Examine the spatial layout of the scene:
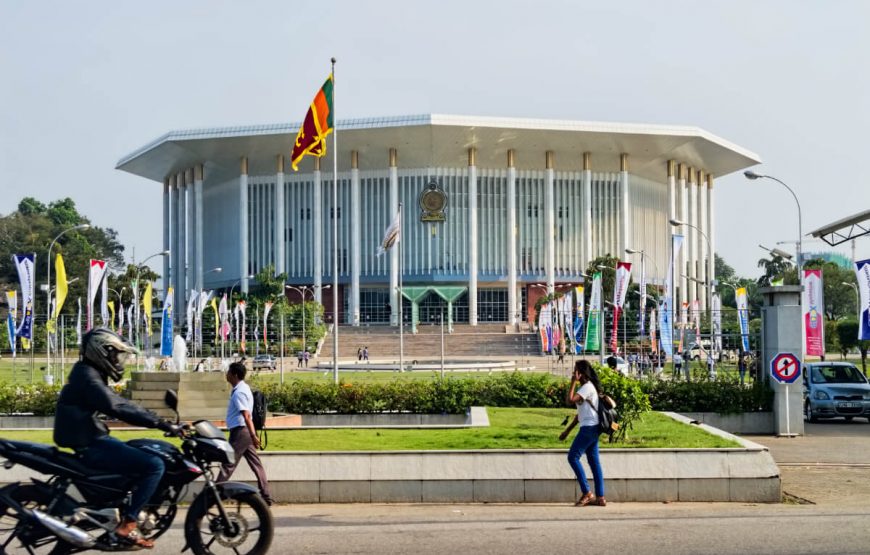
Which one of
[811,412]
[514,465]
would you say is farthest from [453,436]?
[811,412]

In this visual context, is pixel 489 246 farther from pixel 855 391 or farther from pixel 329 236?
pixel 855 391

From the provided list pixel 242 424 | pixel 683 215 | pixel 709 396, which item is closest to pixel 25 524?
pixel 242 424

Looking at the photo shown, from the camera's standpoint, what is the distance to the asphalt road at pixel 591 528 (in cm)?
949

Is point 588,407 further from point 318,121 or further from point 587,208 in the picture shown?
point 587,208

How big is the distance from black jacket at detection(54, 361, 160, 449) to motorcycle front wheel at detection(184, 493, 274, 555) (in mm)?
923

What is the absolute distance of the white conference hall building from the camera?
8481 centimetres

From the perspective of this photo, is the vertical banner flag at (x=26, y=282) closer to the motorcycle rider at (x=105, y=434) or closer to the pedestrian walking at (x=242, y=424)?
the pedestrian walking at (x=242, y=424)

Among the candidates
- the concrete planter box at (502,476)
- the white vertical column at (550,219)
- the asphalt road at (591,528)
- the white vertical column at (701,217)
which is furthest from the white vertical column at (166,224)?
the asphalt road at (591,528)

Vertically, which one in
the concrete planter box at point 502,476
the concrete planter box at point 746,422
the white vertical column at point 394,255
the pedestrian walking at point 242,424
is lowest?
the concrete planter box at point 746,422

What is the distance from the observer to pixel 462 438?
626 inches

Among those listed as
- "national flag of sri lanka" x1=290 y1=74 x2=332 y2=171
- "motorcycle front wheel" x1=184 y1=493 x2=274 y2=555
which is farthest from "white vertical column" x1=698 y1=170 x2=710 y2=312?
"motorcycle front wheel" x1=184 y1=493 x2=274 y2=555

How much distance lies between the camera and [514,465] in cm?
1304

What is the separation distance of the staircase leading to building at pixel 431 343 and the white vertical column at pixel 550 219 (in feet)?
28.5

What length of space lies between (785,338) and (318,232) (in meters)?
67.7
